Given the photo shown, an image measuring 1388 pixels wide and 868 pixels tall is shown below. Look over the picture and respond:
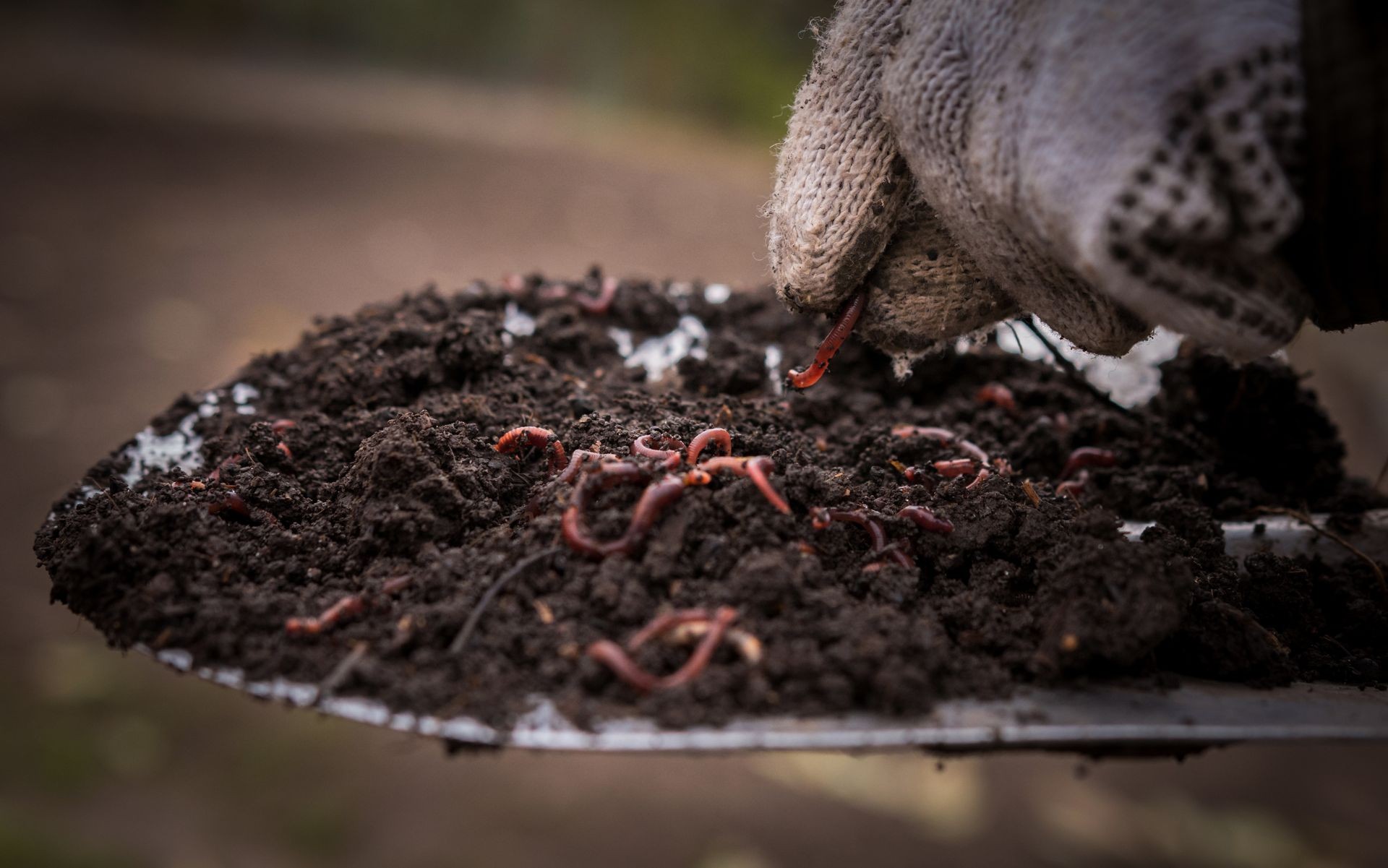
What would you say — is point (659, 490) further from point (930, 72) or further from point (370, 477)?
point (930, 72)

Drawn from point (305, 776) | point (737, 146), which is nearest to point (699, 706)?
point (305, 776)

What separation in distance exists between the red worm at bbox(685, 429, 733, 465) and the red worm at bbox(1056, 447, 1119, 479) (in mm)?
1295

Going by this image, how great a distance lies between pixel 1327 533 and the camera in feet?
9.13

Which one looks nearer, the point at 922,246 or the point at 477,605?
the point at 477,605

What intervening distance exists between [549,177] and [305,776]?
552 centimetres

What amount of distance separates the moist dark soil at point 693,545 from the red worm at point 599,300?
47 centimetres

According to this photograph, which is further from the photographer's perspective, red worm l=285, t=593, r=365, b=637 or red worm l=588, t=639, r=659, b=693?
red worm l=285, t=593, r=365, b=637

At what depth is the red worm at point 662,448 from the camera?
226cm

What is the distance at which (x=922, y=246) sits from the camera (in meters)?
2.51

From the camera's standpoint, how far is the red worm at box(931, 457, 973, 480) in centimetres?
272

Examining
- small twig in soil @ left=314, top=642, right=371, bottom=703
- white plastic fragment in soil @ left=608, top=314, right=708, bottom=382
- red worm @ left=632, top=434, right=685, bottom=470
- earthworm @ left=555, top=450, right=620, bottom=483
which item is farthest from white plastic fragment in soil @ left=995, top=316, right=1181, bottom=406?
small twig in soil @ left=314, top=642, right=371, bottom=703

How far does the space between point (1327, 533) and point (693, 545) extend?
2047mm

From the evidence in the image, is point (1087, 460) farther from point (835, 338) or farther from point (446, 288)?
point (446, 288)

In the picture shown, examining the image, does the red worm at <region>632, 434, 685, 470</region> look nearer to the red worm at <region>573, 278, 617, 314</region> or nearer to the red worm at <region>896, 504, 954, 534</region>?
the red worm at <region>896, 504, 954, 534</region>
